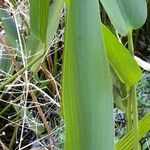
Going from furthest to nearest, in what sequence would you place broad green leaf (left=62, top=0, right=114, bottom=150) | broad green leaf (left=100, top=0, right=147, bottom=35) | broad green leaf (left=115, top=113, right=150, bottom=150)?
broad green leaf (left=115, top=113, right=150, bottom=150) → broad green leaf (left=100, top=0, right=147, bottom=35) → broad green leaf (left=62, top=0, right=114, bottom=150)

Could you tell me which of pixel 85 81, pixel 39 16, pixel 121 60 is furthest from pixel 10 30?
pixel 85 81

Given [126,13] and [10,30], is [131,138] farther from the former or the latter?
[10,30]

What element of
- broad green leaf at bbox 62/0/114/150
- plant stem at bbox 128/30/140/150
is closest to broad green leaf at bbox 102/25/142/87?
plant stem at bbox 128/30/140/150

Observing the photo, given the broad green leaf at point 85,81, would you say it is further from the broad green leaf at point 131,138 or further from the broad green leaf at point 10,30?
the broad green leaf at point 10,30

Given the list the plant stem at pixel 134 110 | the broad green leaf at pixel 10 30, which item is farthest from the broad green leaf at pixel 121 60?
the broad green leaf at pixel 10 30

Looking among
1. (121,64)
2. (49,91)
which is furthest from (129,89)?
(49,91)

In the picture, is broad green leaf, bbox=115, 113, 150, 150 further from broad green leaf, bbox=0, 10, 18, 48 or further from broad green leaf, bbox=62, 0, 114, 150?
broad green leaf, bbox=0, 10, 18, 48
